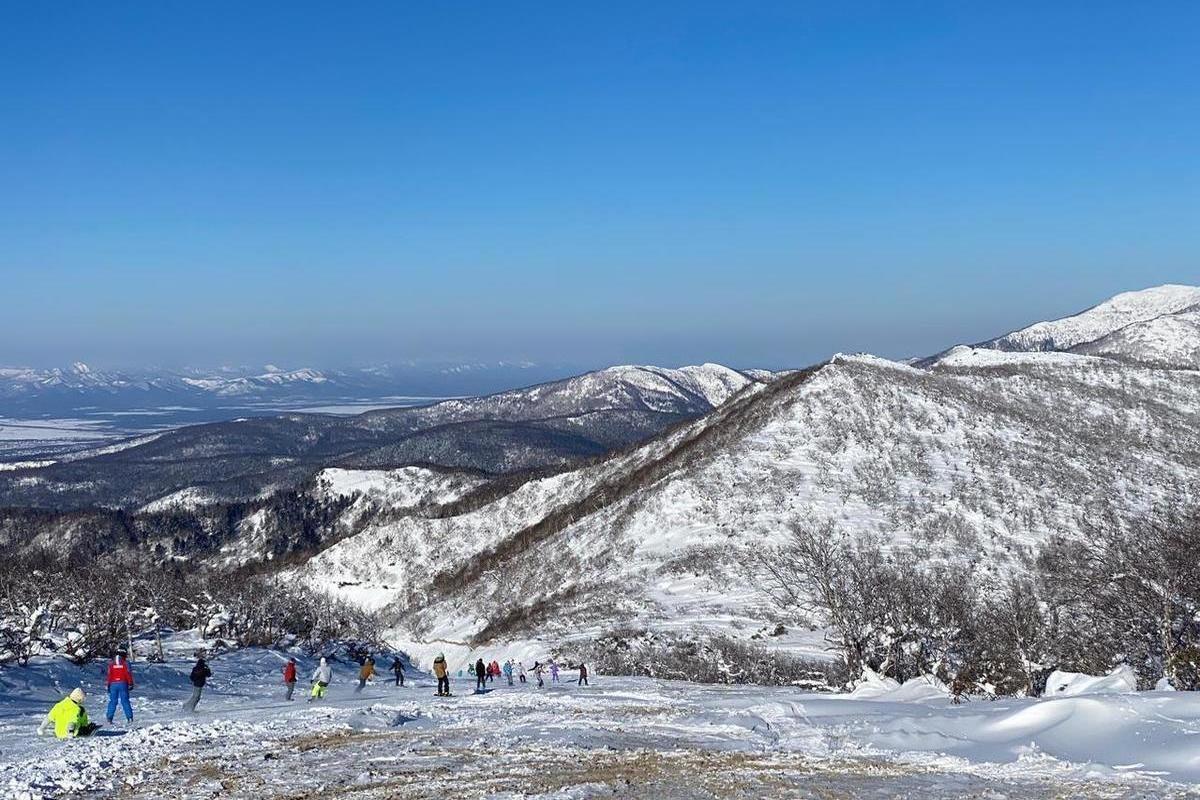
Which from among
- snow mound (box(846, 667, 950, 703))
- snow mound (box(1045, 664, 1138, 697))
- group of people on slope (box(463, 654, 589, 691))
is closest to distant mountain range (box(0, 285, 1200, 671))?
group of people on slope (box(463, 654, 589, 691))

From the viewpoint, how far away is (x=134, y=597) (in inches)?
1767

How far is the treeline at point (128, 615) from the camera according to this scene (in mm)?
31188

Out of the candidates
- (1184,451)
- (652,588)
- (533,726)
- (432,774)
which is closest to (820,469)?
(652,588)

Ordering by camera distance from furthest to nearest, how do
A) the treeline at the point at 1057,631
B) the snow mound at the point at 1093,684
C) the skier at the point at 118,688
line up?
the treeline at the point at 1057,631 → the skier at the point at 118,688 → the snow mound at the point at 1093,684

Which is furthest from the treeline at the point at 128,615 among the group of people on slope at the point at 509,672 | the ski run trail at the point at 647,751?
the ski run trail at the point at 647,751

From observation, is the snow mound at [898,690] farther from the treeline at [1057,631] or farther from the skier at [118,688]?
the skier at [118,688]

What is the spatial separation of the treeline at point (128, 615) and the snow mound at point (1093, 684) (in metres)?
30.9

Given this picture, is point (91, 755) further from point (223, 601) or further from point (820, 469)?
point (820, 469)

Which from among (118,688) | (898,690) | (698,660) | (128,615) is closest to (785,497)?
(698,660)

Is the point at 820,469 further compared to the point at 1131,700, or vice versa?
the point at 820,469

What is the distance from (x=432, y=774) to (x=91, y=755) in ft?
21.3

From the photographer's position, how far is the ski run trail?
13.1m

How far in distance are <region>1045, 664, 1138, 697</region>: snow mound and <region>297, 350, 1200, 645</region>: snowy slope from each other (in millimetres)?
36951

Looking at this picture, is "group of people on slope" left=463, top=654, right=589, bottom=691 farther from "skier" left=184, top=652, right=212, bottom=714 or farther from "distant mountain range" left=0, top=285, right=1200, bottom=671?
"distant mountain range" left=0, top=285, right=1200, bottom=671
